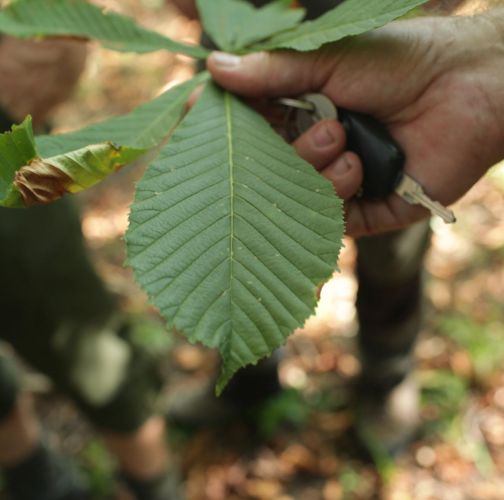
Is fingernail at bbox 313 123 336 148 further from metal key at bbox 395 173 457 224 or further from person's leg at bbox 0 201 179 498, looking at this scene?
person's leg at bbox 0 201 179 498

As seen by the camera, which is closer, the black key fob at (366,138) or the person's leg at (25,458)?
the black key fob at (366,138)

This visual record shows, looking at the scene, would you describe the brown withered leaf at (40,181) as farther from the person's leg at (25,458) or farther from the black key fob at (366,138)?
the person's leg at (25,458)

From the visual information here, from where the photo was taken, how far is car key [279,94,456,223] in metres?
1.10

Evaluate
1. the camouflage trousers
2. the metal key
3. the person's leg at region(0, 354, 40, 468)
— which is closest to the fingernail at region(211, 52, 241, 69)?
the metal key

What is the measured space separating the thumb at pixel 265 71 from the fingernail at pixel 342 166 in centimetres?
15

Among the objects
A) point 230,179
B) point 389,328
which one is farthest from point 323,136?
point 389,328

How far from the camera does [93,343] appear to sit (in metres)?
1.83

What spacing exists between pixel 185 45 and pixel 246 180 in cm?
44

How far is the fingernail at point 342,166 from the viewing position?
3.69ft

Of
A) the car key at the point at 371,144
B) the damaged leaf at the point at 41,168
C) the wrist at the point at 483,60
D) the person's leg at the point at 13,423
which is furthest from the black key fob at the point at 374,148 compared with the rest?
the person's leg at the point at 13,423

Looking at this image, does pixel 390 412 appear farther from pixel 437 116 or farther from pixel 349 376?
pixel 437 116

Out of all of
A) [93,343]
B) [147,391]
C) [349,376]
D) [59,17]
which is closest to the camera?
[59,17]

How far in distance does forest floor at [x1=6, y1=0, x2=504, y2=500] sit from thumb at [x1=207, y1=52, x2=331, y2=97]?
1.60 m

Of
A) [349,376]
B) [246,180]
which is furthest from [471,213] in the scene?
[246,180]
